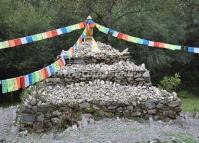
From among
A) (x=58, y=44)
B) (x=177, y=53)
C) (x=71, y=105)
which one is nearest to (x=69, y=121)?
(x=71, y=105)

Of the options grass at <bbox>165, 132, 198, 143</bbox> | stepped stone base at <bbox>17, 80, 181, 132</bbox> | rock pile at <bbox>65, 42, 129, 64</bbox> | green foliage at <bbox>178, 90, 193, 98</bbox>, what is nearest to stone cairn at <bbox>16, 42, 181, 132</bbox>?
stepped stone base at <bbox>17, 80, 181, 132</bbox>

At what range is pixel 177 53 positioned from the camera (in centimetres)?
3666

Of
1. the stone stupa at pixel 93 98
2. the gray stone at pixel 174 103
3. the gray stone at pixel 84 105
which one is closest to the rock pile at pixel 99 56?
the stone stupa at pixel 93 98

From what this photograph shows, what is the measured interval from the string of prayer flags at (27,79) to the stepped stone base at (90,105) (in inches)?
24.1

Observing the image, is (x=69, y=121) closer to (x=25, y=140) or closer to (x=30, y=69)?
(x=25, y=140)

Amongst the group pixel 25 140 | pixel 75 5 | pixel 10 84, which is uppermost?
pixel 75 5

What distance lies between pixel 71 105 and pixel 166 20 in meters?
23.7

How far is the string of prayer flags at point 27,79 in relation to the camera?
1369 cm

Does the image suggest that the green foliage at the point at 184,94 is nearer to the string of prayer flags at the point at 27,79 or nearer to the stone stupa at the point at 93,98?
the stone stupa at the point at 93,98

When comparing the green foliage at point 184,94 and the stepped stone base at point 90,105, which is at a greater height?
the stepped stone base at point 90,105

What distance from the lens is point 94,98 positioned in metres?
15.2

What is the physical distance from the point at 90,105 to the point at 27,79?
6.25ft

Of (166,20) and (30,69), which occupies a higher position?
(166,20)

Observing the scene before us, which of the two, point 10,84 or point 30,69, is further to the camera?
point 30,69
